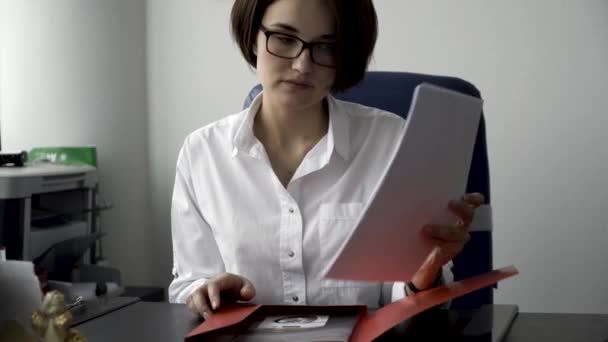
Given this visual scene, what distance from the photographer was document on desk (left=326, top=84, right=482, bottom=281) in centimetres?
62

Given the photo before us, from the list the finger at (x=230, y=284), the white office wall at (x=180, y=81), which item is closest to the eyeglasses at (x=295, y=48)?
the finger at (x=230, y=284)

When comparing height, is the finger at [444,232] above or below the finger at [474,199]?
below

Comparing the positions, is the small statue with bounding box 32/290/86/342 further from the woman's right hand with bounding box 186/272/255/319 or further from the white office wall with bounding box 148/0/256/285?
the white office wall with bounding box 148/0/256/285

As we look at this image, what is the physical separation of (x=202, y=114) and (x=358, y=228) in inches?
72.3

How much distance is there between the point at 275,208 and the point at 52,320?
2.36ft

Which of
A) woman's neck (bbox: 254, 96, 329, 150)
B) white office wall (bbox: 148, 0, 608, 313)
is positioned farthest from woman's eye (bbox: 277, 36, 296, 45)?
white office wall (bbox: 148, 0, 608, 313)

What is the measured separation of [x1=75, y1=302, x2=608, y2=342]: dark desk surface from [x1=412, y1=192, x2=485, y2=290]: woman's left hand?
0.06m

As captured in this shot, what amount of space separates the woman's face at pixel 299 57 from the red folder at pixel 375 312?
0.44 meters

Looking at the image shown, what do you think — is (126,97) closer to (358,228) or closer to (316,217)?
(316,217)

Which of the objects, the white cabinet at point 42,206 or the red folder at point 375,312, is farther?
the white cabinet at point 42,206

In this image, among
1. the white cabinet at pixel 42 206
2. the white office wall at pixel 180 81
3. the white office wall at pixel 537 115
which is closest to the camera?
the white cabinet at pixel 42 206

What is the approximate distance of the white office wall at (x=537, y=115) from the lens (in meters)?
1.94

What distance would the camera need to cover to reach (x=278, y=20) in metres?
1.11

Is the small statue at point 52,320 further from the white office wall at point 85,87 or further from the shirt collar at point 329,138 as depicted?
the white office wall at point 85,87
